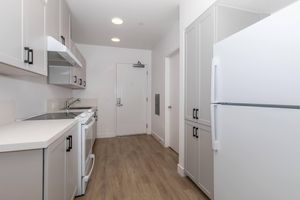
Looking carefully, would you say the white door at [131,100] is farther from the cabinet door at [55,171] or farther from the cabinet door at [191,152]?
the cabinet door at [55,171]

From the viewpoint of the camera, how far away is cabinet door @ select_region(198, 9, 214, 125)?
6.02ft

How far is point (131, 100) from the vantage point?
16.6ft

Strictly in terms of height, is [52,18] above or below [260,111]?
above

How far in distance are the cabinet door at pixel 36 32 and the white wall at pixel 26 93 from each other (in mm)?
352

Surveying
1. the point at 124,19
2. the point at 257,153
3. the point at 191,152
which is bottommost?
the point at 191,152

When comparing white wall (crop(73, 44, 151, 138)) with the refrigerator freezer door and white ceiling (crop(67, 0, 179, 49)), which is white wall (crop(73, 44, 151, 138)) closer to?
white ceiling (crop(67, 0, 179, 49))

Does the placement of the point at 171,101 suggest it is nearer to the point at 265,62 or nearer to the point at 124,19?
the point at 124,19

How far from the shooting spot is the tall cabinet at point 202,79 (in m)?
1.76

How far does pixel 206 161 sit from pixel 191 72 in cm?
111

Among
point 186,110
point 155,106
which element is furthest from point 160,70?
point 186,110

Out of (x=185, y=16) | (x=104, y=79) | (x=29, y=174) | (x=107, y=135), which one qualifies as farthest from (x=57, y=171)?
(x=104, y=79)

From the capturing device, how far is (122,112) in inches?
197

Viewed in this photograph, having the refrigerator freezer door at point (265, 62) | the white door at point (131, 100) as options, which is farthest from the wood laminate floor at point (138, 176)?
the refrigerator freezer door at point (265, 62)

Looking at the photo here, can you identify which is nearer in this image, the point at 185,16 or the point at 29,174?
the point at 29,174
